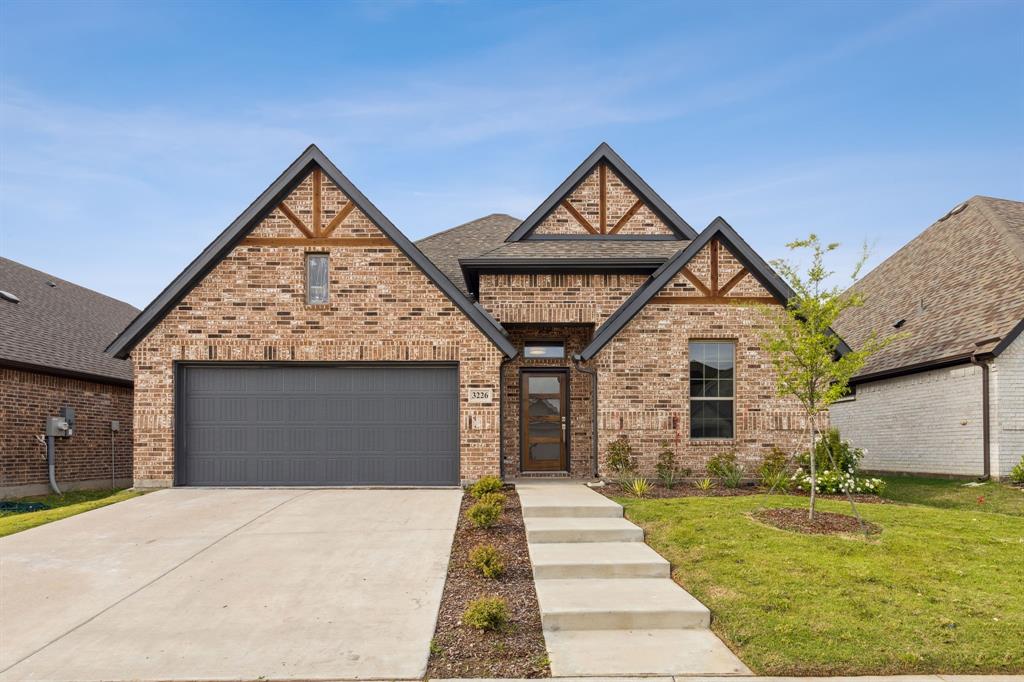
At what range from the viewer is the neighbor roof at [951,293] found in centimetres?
1526

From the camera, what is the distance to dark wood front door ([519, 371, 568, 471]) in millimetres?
15539

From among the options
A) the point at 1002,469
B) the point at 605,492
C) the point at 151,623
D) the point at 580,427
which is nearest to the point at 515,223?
the point at 580,427

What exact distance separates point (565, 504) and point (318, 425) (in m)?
5.50

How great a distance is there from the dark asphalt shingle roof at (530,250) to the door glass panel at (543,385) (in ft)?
8.76

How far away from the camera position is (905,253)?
23.4 meters

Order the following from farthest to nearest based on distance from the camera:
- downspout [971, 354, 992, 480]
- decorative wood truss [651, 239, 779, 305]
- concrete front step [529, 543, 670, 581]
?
1. downspout [971, 354, 992, 480]
2. decorative wood truss [651, 239, 779, 305]
3. concrete front step [529, 543, 670, 581]

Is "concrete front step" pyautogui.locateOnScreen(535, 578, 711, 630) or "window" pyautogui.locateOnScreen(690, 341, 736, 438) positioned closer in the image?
"concrete front step" pyautogui.locateOnScreen(535, 578, 711, 630)

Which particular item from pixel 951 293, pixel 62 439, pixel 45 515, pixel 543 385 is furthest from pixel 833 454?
pixel 62 439

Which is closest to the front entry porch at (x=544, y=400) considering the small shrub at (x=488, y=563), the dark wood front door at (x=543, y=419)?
the dark wood front door at (x=543, y=419)

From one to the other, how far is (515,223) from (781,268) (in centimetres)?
1164

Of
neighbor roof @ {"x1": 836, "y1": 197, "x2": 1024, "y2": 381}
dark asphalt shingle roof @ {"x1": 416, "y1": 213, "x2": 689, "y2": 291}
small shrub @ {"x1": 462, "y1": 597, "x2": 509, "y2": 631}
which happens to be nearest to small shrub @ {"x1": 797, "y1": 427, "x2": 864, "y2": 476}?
neighbor roof @ {"x1": 836, "y1": 197, "x2": 1024, "y2": 381}

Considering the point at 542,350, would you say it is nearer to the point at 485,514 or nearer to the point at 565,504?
the point at 565,504

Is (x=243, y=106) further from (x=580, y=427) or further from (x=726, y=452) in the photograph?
(x=726, y=452)

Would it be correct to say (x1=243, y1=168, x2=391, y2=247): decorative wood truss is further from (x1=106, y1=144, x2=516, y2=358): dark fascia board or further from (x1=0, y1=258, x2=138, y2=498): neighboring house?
(x1=0, y1=258, x2=138, y2=498): neighboring house
